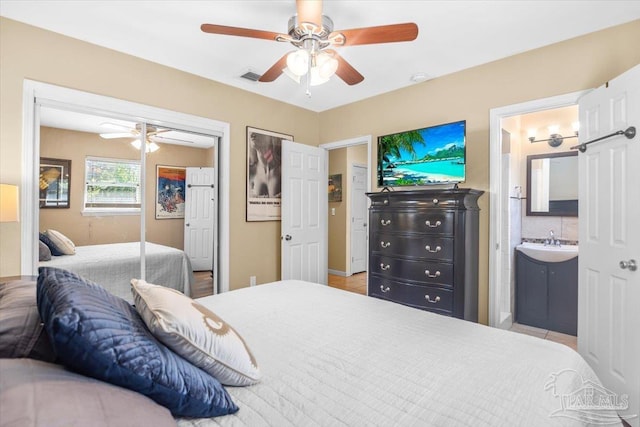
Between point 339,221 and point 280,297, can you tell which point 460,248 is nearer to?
point 280,297

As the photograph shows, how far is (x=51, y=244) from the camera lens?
2.66m

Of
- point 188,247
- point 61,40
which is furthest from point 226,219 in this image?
point 61,40

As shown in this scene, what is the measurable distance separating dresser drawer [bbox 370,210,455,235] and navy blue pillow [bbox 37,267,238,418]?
233 centimetres

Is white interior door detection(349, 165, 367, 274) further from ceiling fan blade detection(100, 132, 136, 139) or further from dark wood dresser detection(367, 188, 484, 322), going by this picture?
ceiling fan blade detection(100, 132, 136, 139)

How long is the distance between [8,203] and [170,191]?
142cm

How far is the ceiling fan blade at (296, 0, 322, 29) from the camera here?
176 centimetres

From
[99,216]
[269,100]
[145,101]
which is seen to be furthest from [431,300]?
[145,101]

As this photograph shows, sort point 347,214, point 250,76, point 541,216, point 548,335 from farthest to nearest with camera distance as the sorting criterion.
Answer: point 347,214, point 541,216, point 250,76, point 548,335

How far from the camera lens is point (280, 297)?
2.10 meters

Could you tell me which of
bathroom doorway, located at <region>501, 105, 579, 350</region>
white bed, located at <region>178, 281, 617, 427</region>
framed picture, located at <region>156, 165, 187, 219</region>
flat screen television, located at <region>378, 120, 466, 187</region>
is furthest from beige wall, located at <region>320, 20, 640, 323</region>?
framed picture, located at <region>156, 165, 187, 219</region>

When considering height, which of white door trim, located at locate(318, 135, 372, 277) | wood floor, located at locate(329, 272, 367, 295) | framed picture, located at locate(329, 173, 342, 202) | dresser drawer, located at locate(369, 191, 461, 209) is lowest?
wood floor, located at locate(329, 272, 367, 295)

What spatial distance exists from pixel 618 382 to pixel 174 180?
3.94 meters

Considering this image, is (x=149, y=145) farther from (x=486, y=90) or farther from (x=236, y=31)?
(x=486, y=90)

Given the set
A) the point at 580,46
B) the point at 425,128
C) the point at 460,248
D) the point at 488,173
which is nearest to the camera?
the point at 580,46
